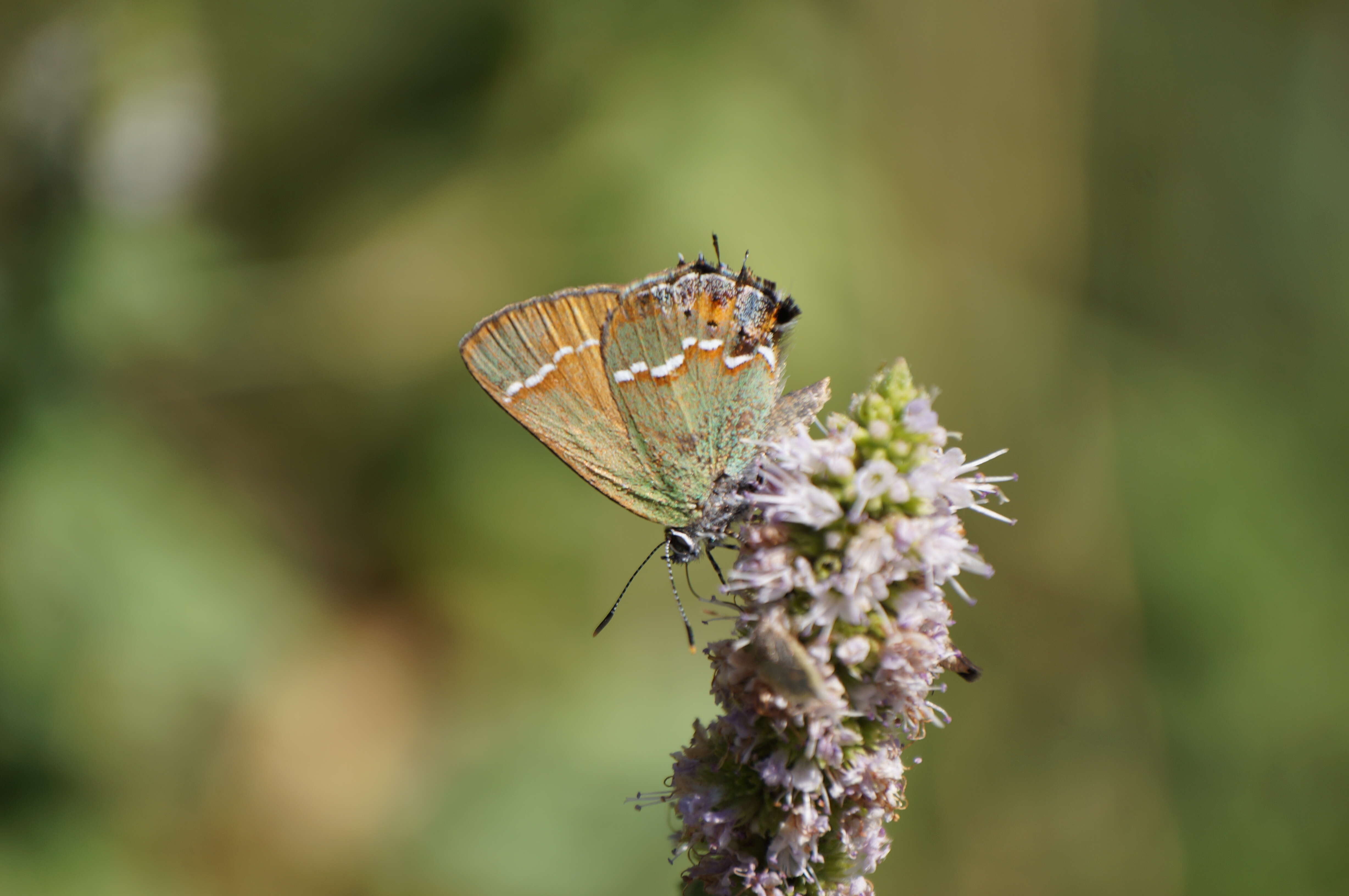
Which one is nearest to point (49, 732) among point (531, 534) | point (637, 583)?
point (531, 534)

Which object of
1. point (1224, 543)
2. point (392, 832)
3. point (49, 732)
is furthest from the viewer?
point (1224, 543)

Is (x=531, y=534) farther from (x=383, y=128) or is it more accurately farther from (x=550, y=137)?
(x=383, y=128)

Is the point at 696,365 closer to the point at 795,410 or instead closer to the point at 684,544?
the point at 795,410

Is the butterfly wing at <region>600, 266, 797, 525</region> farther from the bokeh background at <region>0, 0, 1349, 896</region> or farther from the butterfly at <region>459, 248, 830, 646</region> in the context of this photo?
the bokeh background at <region>0, 0, 1349, 896</region>

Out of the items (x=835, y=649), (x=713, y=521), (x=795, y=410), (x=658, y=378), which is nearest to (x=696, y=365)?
(x=658, y=378)

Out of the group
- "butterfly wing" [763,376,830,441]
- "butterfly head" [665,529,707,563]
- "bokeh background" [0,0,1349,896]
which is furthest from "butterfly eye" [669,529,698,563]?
"bokeh background" [0,0,1349,896]

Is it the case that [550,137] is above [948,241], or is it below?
below
